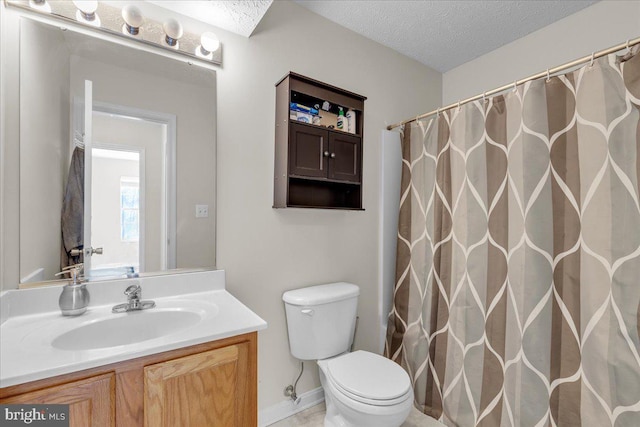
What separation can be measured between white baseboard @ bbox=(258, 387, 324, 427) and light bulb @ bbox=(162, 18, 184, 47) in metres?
1.99

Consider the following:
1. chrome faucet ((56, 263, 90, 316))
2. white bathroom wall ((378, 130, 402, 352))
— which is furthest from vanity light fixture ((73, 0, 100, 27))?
white bathroom wall ((378, 130, 402, 352))

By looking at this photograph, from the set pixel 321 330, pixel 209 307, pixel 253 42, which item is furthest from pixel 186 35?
pixel 321 330

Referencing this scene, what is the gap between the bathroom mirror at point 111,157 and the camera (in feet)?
3.77

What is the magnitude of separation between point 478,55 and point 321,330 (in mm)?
2336

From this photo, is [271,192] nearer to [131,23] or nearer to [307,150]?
[307,150]

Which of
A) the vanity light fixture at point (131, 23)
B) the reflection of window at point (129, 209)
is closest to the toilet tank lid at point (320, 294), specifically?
the reflection of window at point (129, 209)

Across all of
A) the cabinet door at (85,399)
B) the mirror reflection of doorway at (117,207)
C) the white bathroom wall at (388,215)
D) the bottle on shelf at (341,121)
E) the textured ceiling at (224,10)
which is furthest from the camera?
the white bathroom wall at (388,215)

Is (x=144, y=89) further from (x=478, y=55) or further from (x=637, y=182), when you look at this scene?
(x=478, y=55)

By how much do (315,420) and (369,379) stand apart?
57 centimetres

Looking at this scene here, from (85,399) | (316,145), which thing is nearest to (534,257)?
(316,145)

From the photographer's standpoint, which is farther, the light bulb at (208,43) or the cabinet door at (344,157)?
the cabinet door at (344,157)

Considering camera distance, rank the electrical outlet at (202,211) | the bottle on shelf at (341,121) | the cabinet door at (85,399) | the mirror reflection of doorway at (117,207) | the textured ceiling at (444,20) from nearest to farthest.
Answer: the cabinet door at (85,399) < the mirror reflection of doorway at (117,207) < the electrical outlet at (202,211) < the textured ceiling at (444,20) < the bottle on shelf at (341,121)

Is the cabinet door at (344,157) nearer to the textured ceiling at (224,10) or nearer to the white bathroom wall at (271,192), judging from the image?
the white bathroom wall at (271,192)

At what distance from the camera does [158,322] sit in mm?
1216
